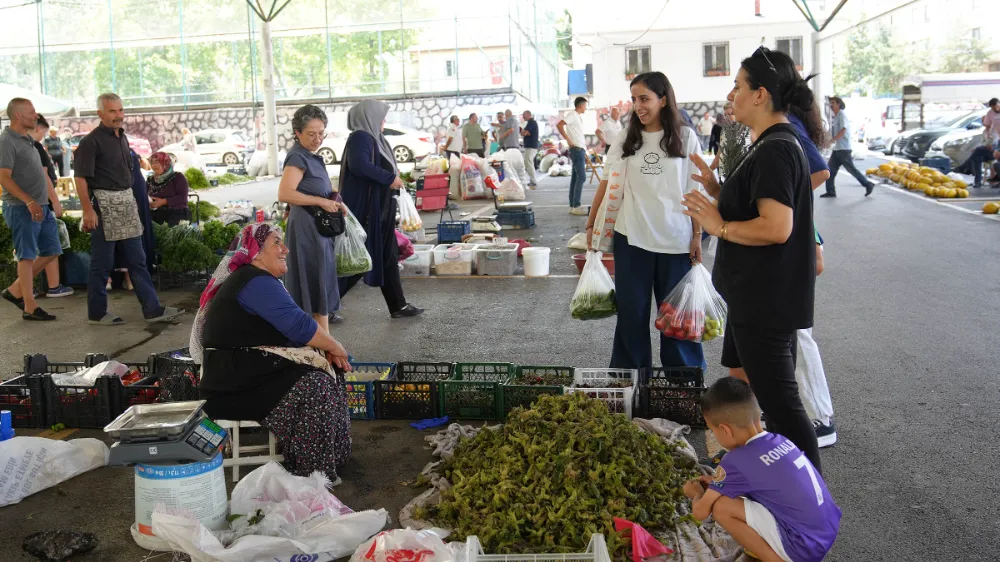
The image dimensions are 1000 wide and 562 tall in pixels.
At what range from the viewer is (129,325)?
26.6ft

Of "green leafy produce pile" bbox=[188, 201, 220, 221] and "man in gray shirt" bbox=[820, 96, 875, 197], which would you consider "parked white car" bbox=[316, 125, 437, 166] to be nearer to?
"man in gray shirt" bbox=[820, 96, 875, 197]

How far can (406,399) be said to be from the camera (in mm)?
5250

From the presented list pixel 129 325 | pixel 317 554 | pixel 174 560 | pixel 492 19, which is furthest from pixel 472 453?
pixel 492 19

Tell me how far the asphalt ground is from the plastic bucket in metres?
0.20

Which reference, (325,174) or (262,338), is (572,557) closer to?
(262,338)

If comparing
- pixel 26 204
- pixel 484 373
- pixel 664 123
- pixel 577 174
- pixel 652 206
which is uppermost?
pixel 664 123

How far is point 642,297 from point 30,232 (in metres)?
5.77

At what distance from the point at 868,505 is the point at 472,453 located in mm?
1791

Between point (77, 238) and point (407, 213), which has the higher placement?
point (407, 213)

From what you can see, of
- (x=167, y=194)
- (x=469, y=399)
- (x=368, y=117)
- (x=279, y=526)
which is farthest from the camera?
(x=167, y=194)

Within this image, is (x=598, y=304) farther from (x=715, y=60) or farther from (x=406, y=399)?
(x=715, y=60)

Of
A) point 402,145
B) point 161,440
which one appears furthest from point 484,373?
point 402,145

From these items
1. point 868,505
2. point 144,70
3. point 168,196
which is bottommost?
point 868,505

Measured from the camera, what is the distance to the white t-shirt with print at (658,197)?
16.6ft
